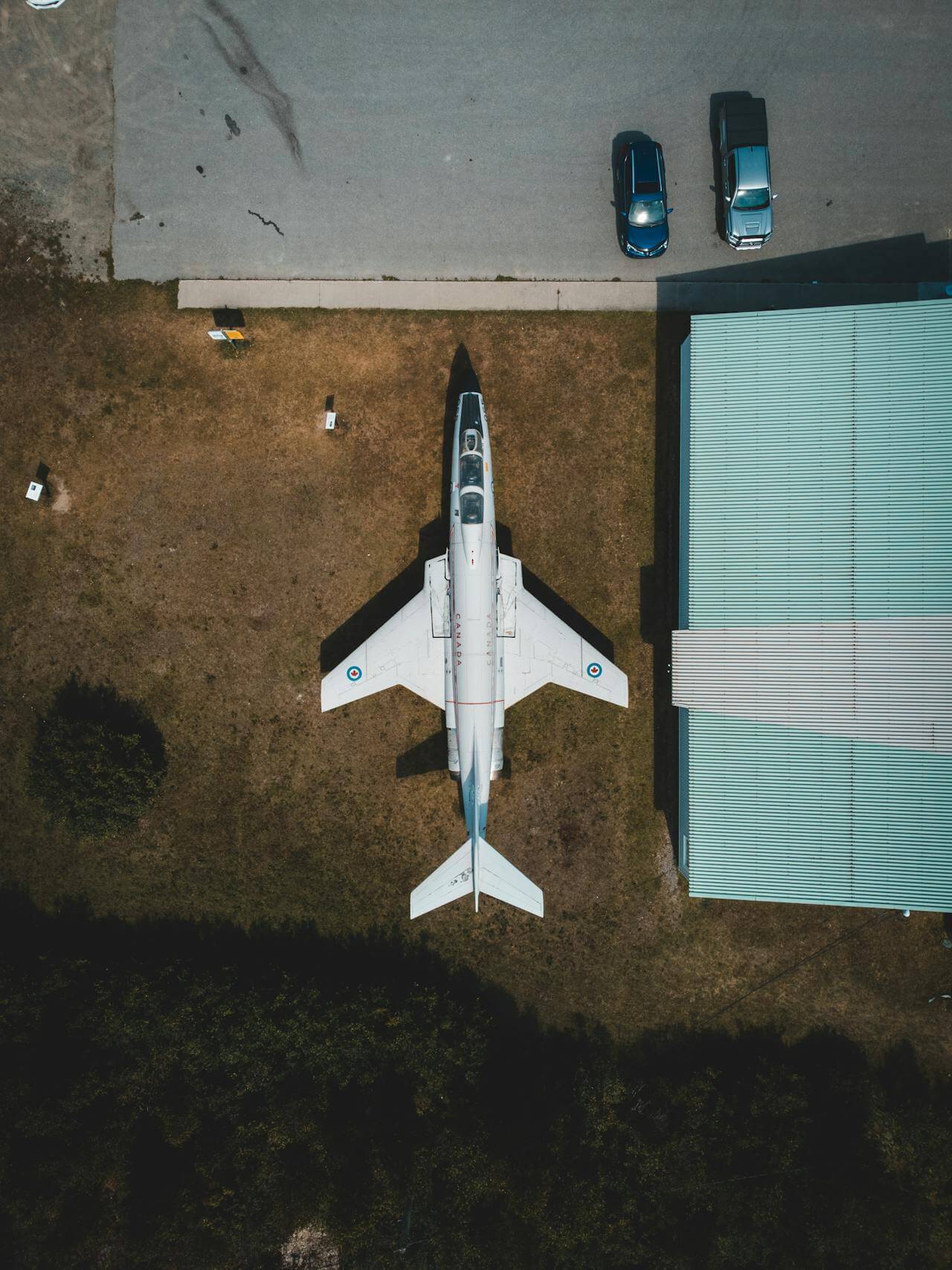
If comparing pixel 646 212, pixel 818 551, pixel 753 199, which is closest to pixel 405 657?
pixel 818 551

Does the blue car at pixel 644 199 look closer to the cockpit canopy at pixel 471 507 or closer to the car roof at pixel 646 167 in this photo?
the car roof at pixel 646 167

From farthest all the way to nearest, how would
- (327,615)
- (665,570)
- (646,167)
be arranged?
(327,615)
(665,570)
(646,167)

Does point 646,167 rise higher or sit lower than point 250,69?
lower

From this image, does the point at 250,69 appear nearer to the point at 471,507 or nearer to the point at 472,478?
the point at 472,478

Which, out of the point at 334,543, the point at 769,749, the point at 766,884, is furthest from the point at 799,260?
the point at 766,884

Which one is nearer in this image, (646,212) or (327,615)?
(646,212)

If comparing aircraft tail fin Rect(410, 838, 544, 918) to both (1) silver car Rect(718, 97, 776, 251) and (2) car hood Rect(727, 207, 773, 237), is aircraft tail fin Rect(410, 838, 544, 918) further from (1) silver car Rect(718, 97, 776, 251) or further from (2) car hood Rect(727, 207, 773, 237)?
(1) silver car Rect(718, 97, 776, 251)

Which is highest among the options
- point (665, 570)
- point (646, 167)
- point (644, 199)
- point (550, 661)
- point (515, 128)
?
point (515, 128)

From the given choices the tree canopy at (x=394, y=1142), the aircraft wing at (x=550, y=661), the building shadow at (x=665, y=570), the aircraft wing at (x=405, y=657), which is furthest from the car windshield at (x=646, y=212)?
the tree canopy at (x=394, y=1142)
